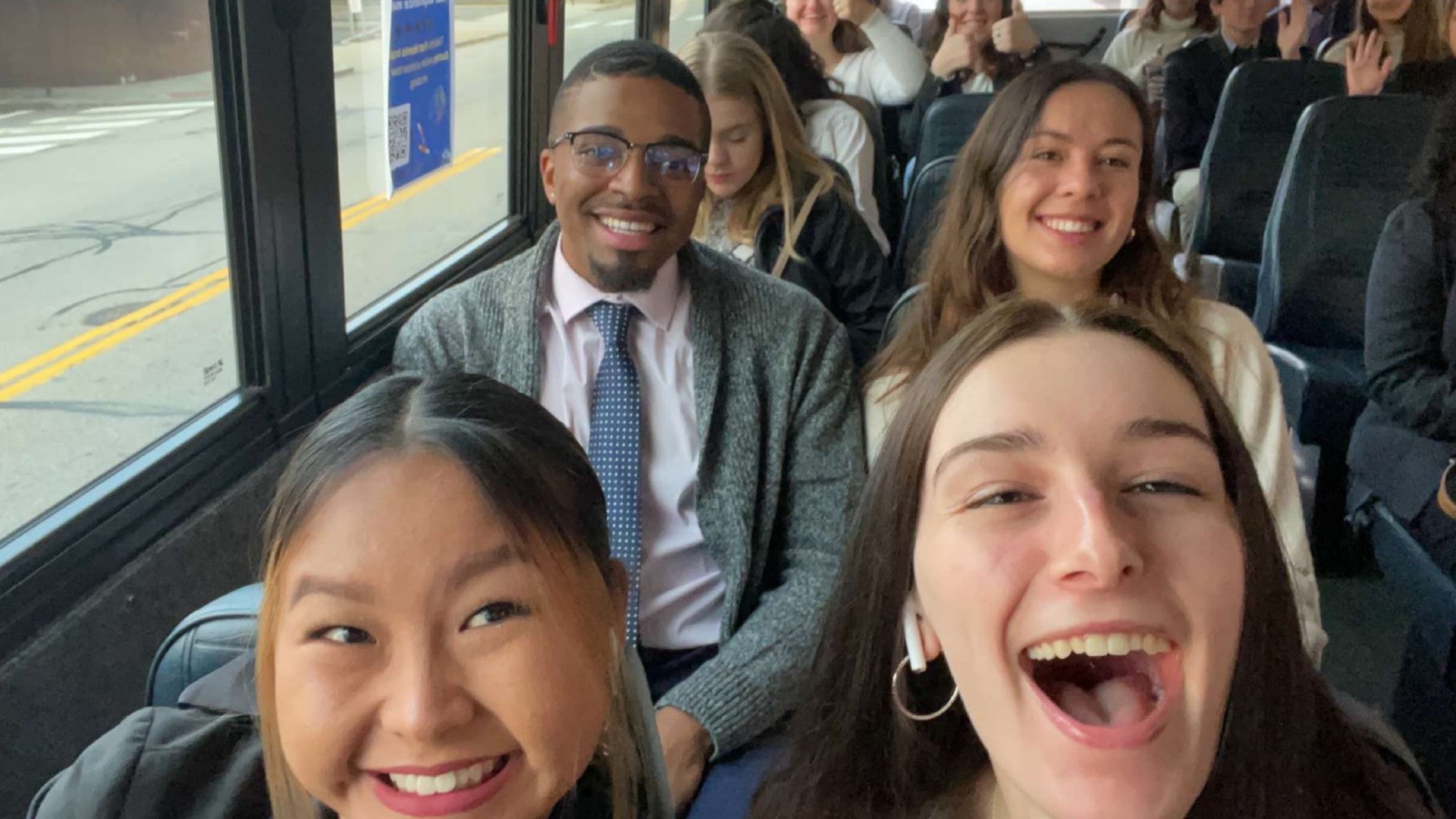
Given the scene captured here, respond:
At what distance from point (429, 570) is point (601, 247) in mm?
923

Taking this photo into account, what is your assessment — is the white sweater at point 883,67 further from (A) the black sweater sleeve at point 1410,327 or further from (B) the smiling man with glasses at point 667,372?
(B) the smiling man with glasses at point 667,372

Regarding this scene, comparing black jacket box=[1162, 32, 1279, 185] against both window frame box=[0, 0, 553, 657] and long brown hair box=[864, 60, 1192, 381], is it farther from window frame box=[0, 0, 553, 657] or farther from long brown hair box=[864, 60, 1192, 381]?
window frame box=[0, 0, 553, 657]

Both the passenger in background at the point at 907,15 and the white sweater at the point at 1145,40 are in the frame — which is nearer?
the white sweater at the point at 1145,40

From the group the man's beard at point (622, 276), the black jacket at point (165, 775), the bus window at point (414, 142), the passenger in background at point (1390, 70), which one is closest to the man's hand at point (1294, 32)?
the passenger in background at point (1390, 70)

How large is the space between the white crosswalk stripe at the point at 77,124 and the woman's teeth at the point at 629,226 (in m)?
0.62

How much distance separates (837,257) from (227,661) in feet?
5.60

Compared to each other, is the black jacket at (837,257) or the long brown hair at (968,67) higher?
the long brown hair at (968,67)

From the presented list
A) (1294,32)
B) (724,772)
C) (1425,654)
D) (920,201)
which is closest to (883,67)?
(920,201)

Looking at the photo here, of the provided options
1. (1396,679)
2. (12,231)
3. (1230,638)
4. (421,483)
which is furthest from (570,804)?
(1396,679)

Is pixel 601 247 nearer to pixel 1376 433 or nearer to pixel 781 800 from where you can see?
pixel 781 800

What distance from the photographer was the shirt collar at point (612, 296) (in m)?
1.73

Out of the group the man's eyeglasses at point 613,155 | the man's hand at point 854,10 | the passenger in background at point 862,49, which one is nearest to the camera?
the man's eyeglasses at point 613,155

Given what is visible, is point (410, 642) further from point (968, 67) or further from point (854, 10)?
point (968, 67)

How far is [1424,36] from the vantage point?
13.1ft
